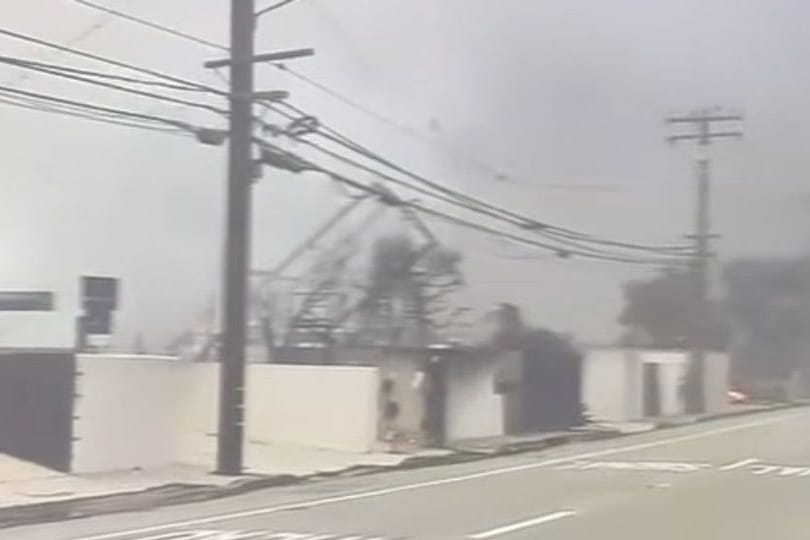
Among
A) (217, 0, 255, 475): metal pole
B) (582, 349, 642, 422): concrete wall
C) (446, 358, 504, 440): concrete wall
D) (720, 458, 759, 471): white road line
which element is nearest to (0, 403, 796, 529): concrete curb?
(217, 0, 255, 475): metal pole

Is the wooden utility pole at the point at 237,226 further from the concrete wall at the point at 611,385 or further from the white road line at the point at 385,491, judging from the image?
the concrete wall at the point at 611,385

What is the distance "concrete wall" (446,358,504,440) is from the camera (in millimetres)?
35812

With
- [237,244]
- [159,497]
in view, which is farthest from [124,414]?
[159,497]

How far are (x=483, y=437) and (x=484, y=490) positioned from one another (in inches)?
638

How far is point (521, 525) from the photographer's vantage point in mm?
16219

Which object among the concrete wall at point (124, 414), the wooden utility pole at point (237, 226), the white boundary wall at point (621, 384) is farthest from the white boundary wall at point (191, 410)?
the white boundary wall at point (621, 384)

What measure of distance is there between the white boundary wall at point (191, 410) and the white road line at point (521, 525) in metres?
8.75

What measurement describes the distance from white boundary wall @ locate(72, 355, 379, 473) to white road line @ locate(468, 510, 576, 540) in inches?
345

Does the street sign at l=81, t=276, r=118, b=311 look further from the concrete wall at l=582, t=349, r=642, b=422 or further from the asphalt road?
the concrete wall at l=582, t=349, r=642, b=422

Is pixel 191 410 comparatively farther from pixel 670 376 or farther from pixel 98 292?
pixel 670 376

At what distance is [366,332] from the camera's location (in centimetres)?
4912

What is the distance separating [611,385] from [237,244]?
3083 centimetres

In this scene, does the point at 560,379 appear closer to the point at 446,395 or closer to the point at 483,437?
the point at 483,437

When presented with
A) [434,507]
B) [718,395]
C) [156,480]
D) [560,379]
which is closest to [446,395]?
[560,379]
